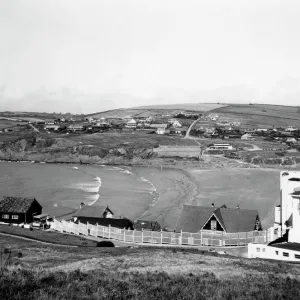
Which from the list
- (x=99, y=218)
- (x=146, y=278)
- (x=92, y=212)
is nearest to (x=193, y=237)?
(x=99, y=218)

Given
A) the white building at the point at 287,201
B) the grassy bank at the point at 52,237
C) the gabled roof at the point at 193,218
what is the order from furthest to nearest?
the gabled roof at the point at 193,218
the white building at the point at 287,201
the grassy bank at the point at 52,237

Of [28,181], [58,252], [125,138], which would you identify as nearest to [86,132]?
[125,138]

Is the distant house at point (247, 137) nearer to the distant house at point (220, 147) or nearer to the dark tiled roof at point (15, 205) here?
the distant house at point (220, 147)

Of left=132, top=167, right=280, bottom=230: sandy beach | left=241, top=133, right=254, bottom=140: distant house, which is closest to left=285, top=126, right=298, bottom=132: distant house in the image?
left=241, top=133, right=254, bottom=140: distant house

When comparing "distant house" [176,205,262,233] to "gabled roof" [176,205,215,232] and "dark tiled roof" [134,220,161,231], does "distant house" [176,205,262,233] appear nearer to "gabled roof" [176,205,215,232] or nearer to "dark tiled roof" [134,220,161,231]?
"gabled roof" [176,205,215,232]

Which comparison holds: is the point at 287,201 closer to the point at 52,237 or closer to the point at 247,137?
the point at 52,237

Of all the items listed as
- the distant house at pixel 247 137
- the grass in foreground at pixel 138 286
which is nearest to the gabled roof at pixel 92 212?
the grass in foreground at pixel 138 286
